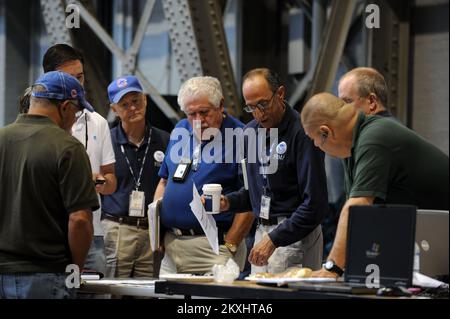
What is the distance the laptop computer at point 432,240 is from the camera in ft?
14.9

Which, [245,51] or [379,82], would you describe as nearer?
[379,82]

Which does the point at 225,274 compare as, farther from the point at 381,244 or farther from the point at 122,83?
the point at 122,83

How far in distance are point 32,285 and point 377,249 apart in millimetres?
1602

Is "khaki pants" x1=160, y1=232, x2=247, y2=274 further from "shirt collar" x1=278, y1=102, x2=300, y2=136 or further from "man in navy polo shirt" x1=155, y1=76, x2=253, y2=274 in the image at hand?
"shirt collar" x1=278, y1=102, x2=300, y2=136

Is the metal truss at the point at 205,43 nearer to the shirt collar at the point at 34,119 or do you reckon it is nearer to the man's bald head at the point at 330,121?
the shirt collar at the point at 34,119

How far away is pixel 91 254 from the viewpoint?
6180 mm

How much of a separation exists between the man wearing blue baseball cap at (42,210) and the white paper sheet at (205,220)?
0.97 m

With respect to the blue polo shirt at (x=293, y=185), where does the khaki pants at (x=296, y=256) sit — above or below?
below

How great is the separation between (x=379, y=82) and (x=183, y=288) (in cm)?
199

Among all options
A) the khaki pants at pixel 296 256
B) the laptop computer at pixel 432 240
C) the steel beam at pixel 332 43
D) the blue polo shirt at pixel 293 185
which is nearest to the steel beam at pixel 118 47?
the steel beam at pixel 332 43

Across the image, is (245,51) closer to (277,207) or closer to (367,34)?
(367,34)

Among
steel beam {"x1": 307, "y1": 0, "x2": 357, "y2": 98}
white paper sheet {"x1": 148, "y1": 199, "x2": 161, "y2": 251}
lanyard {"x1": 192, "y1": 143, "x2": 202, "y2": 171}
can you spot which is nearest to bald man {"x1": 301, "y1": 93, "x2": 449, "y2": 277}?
lanyard {"x1": 192, "y1": 143, "x2": 202, "y2": 171}

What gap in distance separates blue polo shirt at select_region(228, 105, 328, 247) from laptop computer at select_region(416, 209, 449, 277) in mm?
1056
